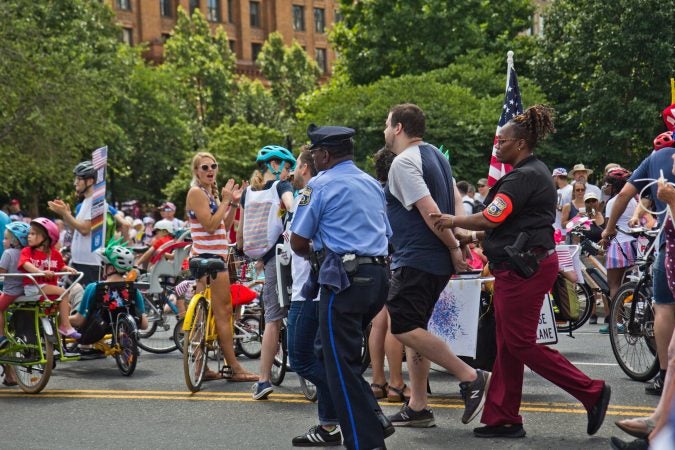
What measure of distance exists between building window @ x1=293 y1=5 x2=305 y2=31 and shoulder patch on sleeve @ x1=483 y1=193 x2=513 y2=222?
75.5 m

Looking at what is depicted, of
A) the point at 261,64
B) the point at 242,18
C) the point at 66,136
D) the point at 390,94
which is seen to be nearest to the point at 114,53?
the point at 66,136

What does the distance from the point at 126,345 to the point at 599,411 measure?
5140mm

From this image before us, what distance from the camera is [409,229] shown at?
6.68m

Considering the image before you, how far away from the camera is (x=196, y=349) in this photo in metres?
8.78

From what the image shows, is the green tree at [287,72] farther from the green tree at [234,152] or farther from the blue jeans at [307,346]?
the blue jeans at [307,346]

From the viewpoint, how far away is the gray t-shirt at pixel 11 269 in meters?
9.29

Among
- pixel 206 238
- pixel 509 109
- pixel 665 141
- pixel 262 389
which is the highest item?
pixel 509 109

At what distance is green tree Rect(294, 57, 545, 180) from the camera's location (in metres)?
31.2

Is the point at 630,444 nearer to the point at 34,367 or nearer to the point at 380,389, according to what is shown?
the point at 380,389

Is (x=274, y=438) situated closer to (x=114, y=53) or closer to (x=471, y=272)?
(x=471, y=272)

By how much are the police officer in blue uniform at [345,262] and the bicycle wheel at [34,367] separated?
381 cm

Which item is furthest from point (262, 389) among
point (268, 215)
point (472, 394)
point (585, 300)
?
point (585, 300)

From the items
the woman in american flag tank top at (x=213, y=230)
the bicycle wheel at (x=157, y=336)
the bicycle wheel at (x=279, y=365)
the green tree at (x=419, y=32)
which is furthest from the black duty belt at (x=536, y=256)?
the green tree at (x=419, y=32)

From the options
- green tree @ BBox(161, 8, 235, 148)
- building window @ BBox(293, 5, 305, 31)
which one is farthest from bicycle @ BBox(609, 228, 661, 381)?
building window @ BBox(293, 5, 305, 31)
